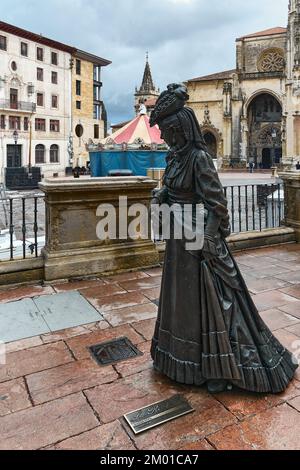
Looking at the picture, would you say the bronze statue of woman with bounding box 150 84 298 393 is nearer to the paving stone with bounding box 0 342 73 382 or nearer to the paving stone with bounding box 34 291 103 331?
the paving stone with bounding box 0 342 73 382

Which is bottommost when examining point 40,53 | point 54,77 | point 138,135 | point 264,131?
point 138,135

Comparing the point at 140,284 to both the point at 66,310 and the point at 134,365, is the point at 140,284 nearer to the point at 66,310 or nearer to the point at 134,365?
the point at 66,310

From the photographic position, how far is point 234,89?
162ft

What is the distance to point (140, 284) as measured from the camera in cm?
519

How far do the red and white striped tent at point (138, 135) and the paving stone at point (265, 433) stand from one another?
55.9ft

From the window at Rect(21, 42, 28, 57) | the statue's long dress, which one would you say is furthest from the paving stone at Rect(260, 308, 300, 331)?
the window at Rect(21, 42, 28, 57)

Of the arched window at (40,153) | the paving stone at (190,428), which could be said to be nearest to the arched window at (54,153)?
the arched window at (40,153)

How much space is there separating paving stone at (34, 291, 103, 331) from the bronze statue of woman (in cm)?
143

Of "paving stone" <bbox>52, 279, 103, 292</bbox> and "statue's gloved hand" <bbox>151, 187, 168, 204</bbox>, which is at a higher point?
"statue's gloved hand" <bbox>151, 187, 168, 204</bbox>

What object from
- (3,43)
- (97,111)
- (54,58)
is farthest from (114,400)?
(97,111)

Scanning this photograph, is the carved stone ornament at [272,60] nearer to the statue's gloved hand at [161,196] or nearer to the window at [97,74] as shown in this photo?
the window at [97,74]

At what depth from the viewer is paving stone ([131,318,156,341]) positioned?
3.70 meters

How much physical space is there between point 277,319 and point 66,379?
7.09ft

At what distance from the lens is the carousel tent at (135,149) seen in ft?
61.8
